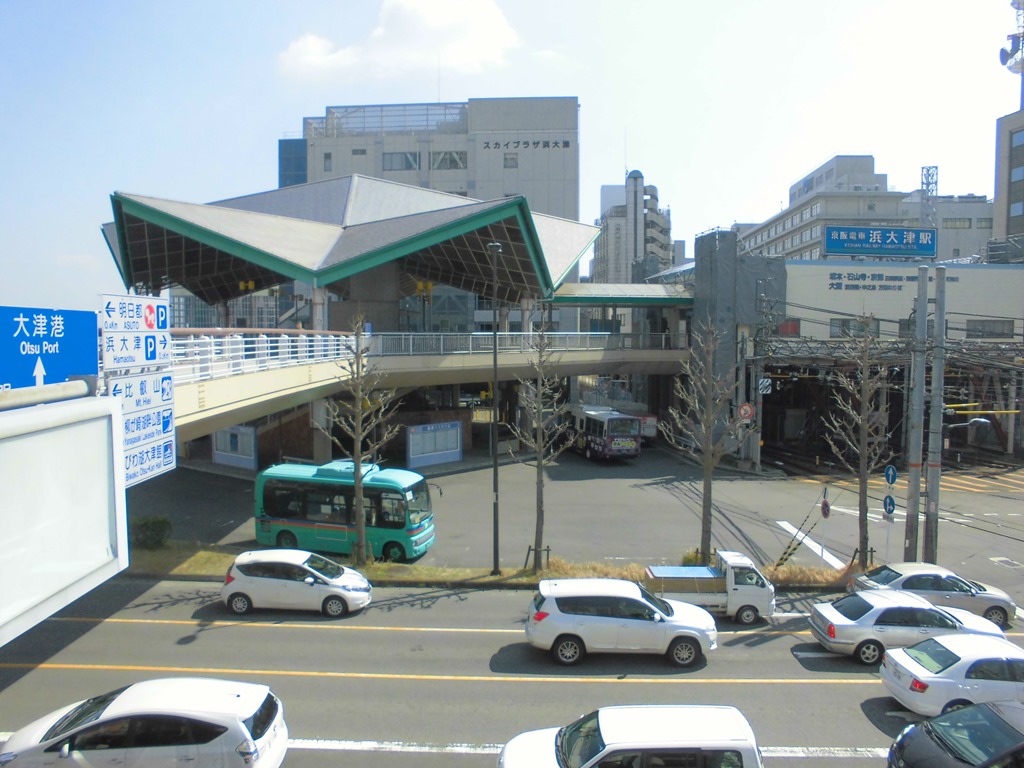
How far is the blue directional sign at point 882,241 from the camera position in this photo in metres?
40.0

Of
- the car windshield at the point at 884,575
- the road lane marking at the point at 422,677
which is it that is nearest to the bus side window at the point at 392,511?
the road lane marking at the point at 422,677

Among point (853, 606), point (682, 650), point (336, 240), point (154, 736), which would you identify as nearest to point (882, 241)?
point (336, 240)

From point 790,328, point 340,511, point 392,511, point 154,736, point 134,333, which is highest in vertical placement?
point 790,328

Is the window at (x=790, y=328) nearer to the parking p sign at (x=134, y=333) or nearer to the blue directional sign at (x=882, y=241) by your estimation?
the blue directional sign at (x=882, y=241)

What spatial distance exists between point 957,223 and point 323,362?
3101 inches

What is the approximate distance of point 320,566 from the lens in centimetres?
1434

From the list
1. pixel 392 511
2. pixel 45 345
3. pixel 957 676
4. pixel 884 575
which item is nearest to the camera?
pixel 45 345

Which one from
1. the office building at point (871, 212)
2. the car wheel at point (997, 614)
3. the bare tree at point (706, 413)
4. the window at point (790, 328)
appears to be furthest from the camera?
the office building at point (871, 212)

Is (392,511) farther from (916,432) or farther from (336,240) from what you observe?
(336,240)

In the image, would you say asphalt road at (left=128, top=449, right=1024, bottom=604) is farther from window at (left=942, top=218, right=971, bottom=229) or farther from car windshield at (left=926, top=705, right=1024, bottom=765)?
window at (left=942, top=218, right=971, bottom=229)

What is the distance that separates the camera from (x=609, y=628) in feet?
37.9

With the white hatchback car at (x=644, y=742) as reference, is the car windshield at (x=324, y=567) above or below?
below

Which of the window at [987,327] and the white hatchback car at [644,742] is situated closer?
the white hatchback car at [644,742]

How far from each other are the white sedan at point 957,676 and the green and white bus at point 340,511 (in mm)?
11424
